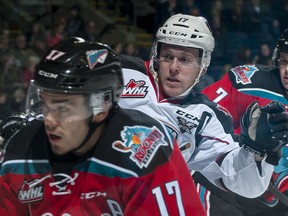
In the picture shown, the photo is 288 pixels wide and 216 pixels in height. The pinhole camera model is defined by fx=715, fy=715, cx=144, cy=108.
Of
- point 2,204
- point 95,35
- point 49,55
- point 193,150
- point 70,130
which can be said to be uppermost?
point 49,55

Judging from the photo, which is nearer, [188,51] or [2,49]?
[188,51]

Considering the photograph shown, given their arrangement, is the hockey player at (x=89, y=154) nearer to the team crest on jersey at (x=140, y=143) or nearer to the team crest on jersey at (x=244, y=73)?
the team crest on jersey at (x=140, y=143)

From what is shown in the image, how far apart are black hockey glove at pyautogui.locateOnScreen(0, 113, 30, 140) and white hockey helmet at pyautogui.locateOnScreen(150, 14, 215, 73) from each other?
54cm

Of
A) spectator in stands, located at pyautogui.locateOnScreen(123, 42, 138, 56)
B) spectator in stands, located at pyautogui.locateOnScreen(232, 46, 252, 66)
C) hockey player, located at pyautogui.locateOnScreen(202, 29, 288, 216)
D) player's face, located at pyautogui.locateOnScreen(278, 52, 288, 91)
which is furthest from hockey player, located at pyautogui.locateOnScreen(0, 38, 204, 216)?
spectator in stands, located at pyautogui.locateOnScreen(123, 42, 138, 56)

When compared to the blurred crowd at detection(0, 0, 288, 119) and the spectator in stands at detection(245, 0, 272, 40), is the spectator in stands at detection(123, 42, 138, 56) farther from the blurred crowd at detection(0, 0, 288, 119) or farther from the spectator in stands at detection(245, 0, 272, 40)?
the spectator in stands at detection(245, 0, 272, 40)

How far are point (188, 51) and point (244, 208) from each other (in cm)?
68

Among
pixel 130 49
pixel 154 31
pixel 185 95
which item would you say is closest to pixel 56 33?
pixel 130 49

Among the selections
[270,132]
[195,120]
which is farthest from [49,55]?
[195,120]

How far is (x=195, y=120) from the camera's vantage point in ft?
8.46

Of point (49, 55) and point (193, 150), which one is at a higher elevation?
point (49, 55)

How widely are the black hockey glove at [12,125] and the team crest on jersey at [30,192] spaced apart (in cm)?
62

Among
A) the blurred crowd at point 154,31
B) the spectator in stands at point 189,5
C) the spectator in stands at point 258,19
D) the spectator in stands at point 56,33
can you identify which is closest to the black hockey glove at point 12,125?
the blurred crowd at point 154,31

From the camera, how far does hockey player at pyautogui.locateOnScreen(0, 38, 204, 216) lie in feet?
5.40

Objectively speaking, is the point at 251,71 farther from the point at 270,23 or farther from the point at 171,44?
the point at 270,23
